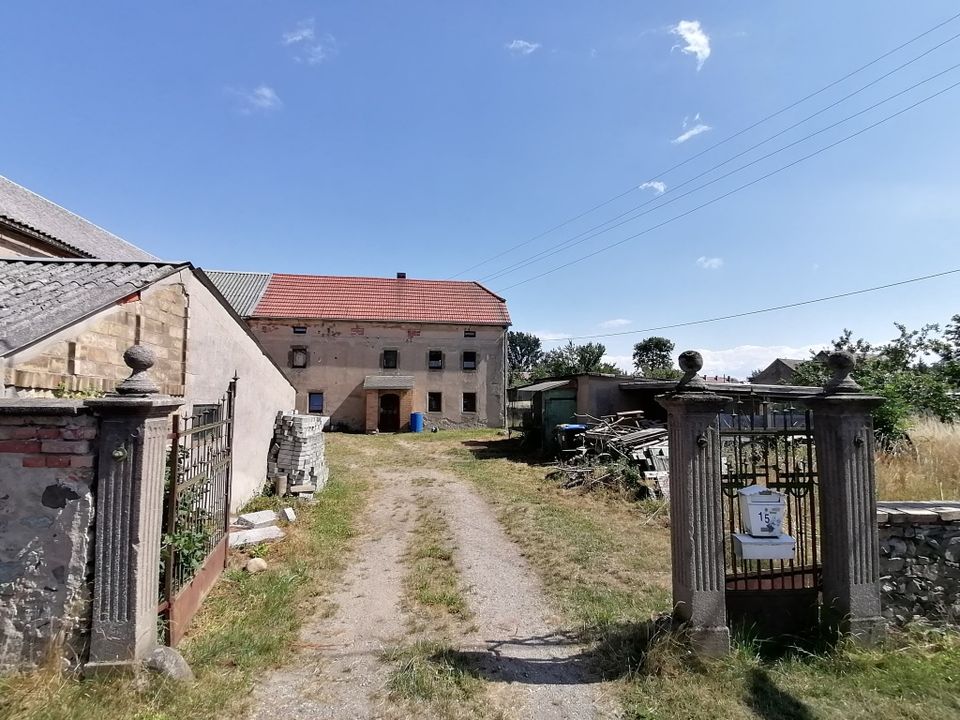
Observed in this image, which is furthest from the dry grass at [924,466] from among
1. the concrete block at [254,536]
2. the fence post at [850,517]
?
the concrete block at [254,536]

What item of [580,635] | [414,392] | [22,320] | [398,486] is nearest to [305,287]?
[414,392]

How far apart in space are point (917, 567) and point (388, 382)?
72.0 ft

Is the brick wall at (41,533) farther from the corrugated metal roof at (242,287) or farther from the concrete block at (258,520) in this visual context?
the corrugated metal roof at (242,287)

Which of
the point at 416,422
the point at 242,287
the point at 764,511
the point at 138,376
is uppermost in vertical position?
the point at 242,287

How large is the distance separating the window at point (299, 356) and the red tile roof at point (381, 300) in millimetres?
1742

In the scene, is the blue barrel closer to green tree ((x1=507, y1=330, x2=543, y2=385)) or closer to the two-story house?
the two-story house

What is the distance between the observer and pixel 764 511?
3.83 m

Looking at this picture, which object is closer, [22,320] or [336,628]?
[22,320]

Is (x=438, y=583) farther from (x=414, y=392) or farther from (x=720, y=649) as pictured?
(x=414, y=392)

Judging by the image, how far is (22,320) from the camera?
13.2 ft

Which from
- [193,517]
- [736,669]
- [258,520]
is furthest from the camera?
[258,520]

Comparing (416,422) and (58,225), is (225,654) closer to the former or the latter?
(58,225)

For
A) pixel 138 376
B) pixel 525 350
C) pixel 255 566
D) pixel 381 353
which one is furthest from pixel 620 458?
pixel 525 350

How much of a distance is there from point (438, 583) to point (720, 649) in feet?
10.0
